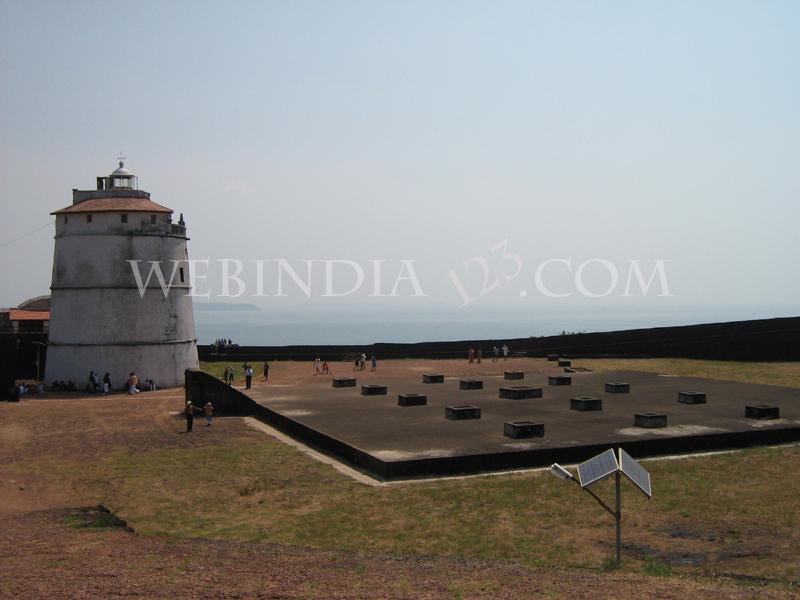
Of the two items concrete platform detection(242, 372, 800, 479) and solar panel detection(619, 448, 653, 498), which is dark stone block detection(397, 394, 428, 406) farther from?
solar panel detection(619, 448, 653, 498)

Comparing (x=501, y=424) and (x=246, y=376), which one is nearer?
(x=501, y=424)

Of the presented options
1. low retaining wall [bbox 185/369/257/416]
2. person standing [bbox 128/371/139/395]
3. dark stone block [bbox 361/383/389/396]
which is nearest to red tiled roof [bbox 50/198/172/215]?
person standing [bbox 128/371/139/395]

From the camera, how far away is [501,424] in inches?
870

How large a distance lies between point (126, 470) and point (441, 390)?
15.0m

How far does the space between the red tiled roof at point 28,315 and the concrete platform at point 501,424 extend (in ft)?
67.8

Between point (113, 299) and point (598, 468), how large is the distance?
32.3 metres

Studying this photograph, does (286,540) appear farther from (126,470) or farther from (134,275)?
(134,275)

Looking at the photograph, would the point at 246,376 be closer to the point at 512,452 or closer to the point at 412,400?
the point at 412,400

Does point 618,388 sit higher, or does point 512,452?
point 618,388

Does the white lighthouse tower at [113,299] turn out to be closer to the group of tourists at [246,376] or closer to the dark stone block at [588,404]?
the group of tourists at [246,376]

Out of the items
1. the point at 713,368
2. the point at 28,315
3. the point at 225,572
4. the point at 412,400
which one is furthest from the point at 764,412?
the point at 28,315

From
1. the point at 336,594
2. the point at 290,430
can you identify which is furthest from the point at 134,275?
the point at 336,594

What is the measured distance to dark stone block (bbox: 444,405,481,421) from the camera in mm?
23156

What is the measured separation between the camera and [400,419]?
23.4 meters
